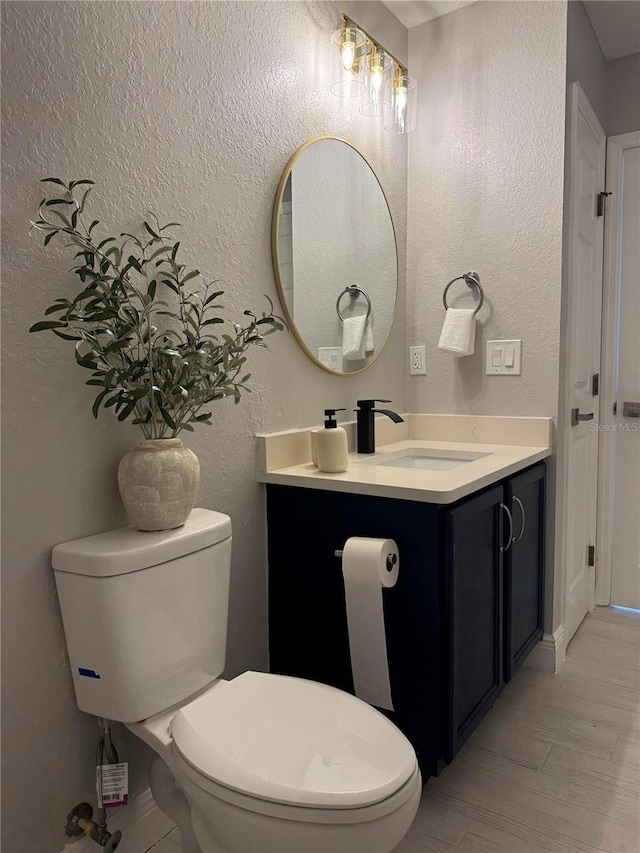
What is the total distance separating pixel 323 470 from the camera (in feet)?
5.54

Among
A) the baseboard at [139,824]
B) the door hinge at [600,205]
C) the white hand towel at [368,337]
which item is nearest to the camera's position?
the baseboard at [139,824]

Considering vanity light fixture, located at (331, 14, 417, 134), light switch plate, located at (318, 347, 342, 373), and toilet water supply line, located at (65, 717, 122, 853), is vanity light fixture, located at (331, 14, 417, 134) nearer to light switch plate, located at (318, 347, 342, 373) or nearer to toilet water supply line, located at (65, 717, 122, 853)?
light switch plate, located at (318, 347, 342, 373)

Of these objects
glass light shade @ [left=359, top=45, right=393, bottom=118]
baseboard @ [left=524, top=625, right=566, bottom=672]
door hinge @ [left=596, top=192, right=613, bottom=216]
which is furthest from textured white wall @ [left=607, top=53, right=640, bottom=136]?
baseboard @ [left=524, top=625, right=566, bottom=672]

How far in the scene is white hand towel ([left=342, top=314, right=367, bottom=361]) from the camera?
6.70ft

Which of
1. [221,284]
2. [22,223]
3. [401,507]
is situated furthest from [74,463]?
[401,507]

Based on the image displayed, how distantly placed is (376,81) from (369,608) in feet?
5.61

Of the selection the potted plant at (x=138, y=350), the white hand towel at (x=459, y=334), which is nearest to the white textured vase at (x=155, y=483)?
the potted plant at (x=138, y=350)

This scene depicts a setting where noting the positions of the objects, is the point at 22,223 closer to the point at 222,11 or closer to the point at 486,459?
the point at 222,11

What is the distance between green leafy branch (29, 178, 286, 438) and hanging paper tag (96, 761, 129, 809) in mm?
672

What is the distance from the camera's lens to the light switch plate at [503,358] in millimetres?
2189

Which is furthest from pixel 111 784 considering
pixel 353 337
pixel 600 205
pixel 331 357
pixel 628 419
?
pixel 600 205

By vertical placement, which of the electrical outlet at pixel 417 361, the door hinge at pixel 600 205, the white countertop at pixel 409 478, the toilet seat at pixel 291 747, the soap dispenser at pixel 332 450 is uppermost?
the door hinge at pixel 600 205

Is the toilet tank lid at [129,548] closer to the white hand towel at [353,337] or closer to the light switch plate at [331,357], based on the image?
the light switch plate at [331,357]

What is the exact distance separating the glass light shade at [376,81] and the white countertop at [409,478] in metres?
1.20
